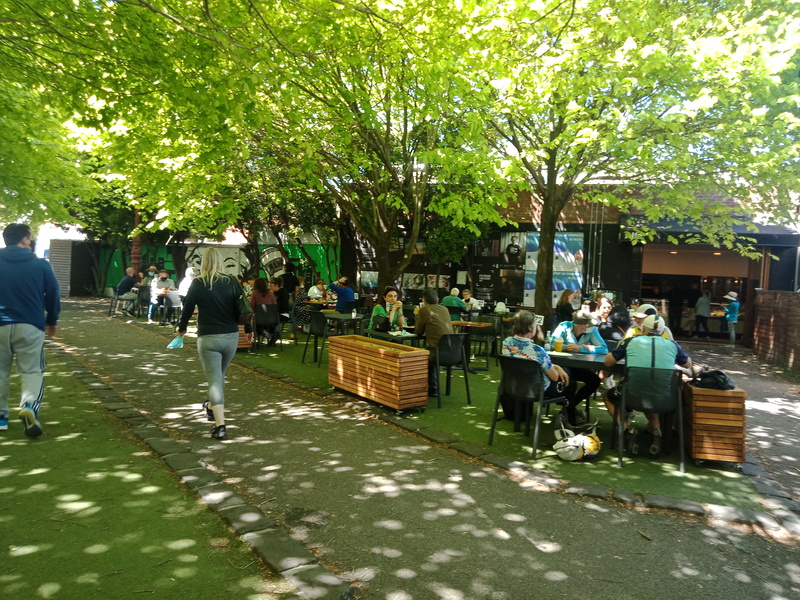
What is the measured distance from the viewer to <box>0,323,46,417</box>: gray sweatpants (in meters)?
5.30

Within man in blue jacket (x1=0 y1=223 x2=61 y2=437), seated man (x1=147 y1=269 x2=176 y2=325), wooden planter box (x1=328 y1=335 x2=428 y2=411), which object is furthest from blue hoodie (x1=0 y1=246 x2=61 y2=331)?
seated man (x1=147 y1=269 x2=176 y2=325)

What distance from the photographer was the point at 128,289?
17500 millimetres

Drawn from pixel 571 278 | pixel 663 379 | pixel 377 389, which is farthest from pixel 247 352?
pixel 571 278

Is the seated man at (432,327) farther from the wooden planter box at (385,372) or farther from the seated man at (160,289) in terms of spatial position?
the seated man at (160,289)

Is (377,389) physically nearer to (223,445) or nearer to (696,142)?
(223,445)

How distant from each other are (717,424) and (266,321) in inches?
340

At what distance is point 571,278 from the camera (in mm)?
17922

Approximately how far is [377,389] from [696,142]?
7537mm

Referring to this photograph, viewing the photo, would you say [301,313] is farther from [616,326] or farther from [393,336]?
[616,326]

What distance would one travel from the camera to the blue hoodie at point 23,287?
207 inches

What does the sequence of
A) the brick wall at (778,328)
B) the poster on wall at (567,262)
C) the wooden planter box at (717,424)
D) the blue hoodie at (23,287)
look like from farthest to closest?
1. the poster on wall at (567,262)
2. the brick wall at (778,328)
3. the wooden planter box at (717,424)
4. the blue hoodie at (23,287)

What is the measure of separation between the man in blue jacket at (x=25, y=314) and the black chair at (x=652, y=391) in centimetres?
529

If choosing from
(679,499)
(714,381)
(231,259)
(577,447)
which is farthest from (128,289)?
(679,499)

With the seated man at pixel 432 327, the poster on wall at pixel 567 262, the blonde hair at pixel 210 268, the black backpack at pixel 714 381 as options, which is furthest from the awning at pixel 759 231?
the blonde hair at pixel 210 268
